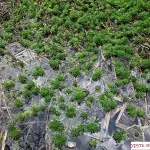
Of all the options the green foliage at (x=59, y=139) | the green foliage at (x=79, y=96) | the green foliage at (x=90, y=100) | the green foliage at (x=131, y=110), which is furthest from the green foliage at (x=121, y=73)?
the green foliage at (x=59, y=139)

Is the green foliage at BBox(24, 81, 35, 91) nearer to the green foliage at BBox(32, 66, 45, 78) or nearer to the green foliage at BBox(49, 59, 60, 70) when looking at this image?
the green foliage at BBox(32, 66, 45, 78)

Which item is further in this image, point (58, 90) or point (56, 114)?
point (58, 90)

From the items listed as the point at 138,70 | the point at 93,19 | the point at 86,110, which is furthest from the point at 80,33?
the point at 86,110

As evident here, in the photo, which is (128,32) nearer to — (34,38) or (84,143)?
(34,38)

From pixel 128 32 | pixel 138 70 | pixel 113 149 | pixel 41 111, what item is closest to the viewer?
pixel 113 149

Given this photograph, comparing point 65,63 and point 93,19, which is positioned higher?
point 93,19

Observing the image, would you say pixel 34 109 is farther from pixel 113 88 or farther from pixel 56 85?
pixel 113 88

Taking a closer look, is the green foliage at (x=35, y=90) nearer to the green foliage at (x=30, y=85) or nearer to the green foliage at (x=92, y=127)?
the green foliage at (x=30, y=85)

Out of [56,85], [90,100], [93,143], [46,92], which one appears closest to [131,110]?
[90,100]
